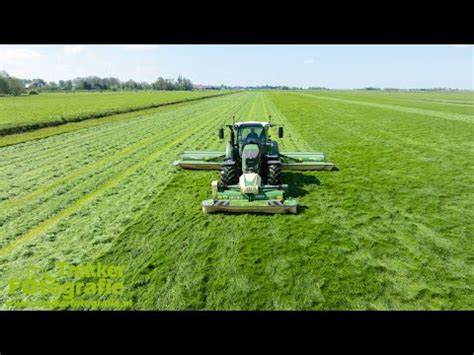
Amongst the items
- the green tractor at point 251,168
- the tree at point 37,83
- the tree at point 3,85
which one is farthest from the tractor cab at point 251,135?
the tree at point 37,83

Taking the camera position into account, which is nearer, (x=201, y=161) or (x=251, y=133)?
(x=251, y=133)

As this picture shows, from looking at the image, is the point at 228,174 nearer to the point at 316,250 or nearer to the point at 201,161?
the point at 201,161

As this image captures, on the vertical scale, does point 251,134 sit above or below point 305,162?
above

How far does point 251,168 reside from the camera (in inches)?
342

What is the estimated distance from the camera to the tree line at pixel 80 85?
6665 centimetres

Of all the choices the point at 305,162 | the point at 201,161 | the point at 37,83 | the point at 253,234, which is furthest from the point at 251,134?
the point at 37,83

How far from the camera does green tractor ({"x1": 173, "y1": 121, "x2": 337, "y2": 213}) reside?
7.58 metres

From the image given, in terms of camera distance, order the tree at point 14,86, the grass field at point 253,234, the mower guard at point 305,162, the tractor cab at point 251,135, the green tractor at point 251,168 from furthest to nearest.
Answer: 1. the tree at point 14,86
2. the mower guard at point 305,162
3. the tractor cab at point 251,135
4. the green tractor at point 251,168
5. the grass field at point 253,234

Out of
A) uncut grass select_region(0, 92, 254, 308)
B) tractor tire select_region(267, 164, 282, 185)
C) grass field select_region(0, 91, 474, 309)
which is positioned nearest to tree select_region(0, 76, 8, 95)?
grass field select_region(0, 91, 474, 309)

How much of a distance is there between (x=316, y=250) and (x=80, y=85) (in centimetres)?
15292

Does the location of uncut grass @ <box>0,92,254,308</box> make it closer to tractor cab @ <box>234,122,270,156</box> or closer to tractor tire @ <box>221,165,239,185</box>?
tractor tire @ <box>221,165,239,185</box>

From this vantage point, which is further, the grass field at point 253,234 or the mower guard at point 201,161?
the mower guard at point 201,161

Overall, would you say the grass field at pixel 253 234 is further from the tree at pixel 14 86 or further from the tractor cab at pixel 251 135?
the tree at pixel 14 86
